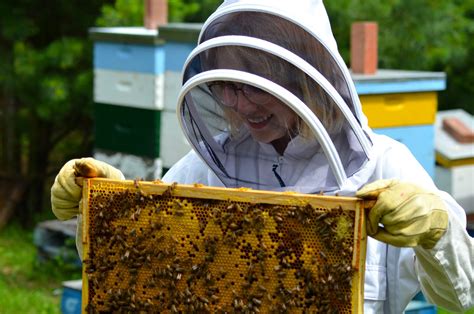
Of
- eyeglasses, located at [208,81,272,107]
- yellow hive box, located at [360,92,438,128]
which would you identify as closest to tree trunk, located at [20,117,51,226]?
yellow hive box, located at [360,92,438,128]

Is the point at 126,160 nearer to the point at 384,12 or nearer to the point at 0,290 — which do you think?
the point at 0,290

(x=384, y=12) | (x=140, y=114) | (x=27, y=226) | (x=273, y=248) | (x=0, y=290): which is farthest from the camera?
(x=27, y=226)

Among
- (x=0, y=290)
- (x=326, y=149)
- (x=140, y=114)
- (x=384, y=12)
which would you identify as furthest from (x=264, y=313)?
(x=384, y=12)

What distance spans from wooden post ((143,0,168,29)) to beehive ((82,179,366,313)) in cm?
505

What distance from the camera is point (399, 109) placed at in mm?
6285

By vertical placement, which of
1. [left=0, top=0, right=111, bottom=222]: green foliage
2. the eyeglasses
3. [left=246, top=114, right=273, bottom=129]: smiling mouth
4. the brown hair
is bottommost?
[left=0, top=0, right=111, bottom=222]: green foliage

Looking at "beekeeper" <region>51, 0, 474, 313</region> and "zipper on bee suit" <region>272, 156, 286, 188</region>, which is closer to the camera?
"beekeeper" <region>51, 0, 474, 313</region>

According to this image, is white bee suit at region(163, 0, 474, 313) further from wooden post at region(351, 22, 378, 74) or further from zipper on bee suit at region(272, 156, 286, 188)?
wooden post at region(351, 22, 378, 74)

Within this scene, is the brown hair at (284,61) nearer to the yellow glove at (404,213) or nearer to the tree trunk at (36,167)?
the yellow glove at (404,213)

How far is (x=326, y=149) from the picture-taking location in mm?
2455

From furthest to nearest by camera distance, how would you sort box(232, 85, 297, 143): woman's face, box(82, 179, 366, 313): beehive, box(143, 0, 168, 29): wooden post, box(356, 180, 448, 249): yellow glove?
box(143, 0, 168, 29): wooden post, box(232, 85, 297, 143): woman's face, box(82, 179, 366, 313): beehive, box(356, 180, 448, 249): yellow glove

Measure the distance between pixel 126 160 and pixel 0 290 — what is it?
1.40 m

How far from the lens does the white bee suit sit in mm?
2445

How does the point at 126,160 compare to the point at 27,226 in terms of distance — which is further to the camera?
the point at 27,226
